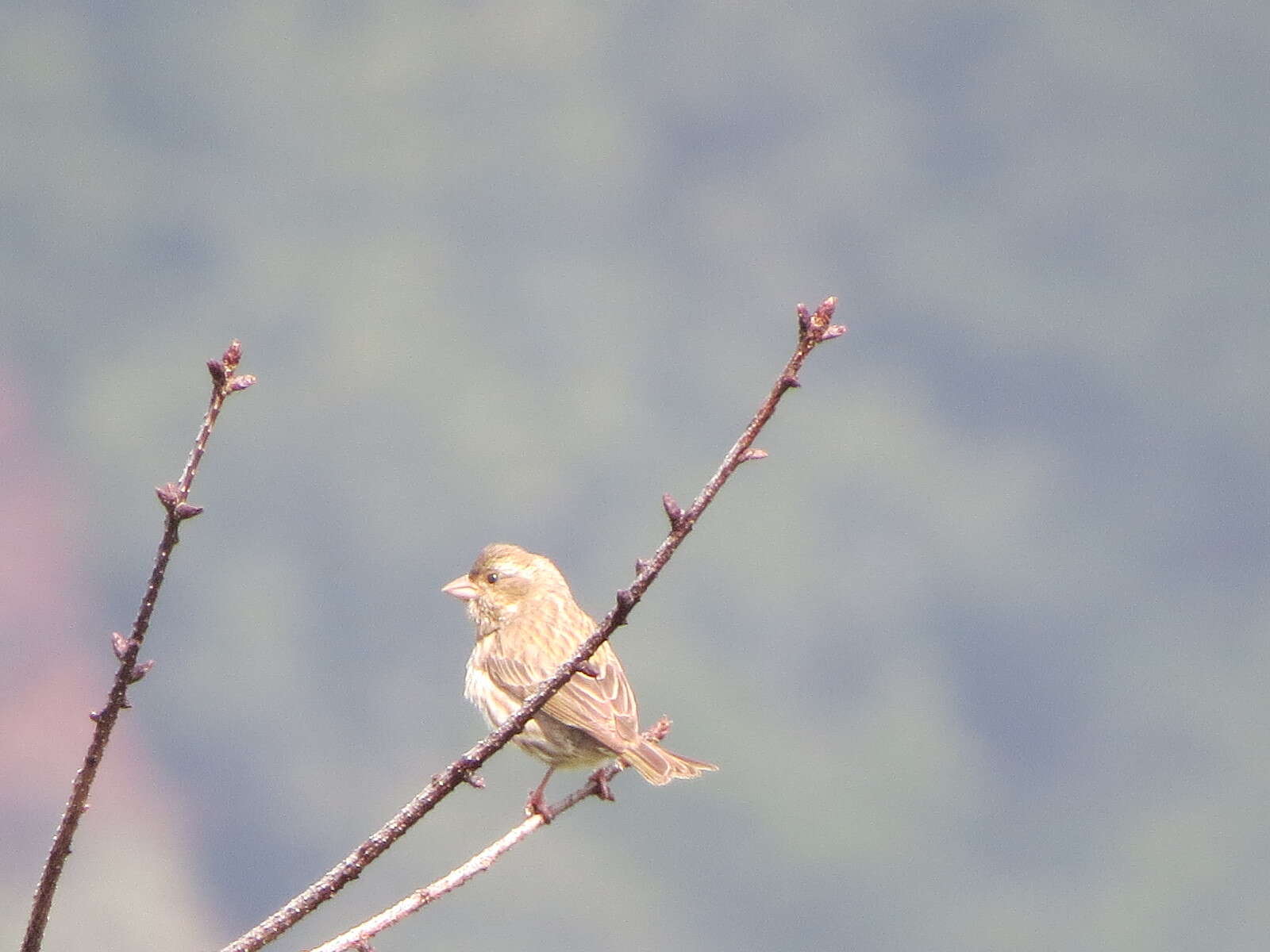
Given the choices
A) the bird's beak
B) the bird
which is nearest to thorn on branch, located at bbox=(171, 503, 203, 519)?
the bird

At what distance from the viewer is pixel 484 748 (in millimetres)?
1929

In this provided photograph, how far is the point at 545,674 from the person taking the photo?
222 inches

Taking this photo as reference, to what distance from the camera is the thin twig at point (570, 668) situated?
175cm

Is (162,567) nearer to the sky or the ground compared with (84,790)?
nearer to the sky

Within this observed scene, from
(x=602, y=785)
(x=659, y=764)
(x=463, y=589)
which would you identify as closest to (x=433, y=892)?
(x=602, y=785)

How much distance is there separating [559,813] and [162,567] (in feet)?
5.92

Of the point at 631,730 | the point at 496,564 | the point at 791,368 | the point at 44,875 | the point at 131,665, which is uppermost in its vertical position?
the point at 496,564

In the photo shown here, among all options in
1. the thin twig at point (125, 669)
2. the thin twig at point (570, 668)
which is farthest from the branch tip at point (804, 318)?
the thin twig at point (125, 669)

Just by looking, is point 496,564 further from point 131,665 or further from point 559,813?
point 131,665

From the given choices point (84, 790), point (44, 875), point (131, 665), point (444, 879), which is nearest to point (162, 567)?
point (131, 665)

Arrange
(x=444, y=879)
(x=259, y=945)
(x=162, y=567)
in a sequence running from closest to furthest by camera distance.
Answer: (x=162, y=567)
(x=259, y=945)
(x=444, y=879)

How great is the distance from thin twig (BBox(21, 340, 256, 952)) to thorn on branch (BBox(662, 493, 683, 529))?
506mm

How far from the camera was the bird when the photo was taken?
5.09 m

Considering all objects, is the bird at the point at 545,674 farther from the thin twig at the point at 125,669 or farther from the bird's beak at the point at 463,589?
the thin twig at the point at 125,669
